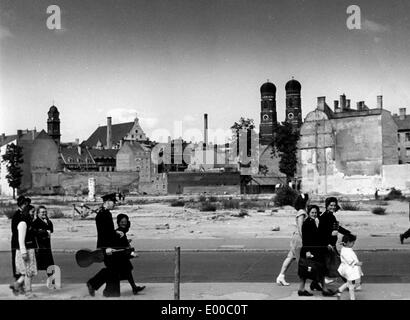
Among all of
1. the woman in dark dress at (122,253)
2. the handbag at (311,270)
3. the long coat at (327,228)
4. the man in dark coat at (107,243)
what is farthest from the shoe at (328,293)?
the man in dark coat at (107,243)

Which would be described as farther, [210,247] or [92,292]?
[210,247]

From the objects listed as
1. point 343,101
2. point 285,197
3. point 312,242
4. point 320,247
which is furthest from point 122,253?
point 343,101

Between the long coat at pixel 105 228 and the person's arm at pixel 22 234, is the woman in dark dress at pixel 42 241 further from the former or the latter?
the long coat at pixel 105 228

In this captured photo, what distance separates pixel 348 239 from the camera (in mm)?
Answer: 9305

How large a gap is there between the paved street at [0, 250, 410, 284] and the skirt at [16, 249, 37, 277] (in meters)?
1.62

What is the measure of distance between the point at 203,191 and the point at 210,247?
2339 inches

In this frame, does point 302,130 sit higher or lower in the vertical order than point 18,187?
higher

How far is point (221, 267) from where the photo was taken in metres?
12.9

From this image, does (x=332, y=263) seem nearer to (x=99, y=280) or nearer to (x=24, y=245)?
(x=99, y=280)

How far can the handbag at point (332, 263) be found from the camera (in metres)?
9.77

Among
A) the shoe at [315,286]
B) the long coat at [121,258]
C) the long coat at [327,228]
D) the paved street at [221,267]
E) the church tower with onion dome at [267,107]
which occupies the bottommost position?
the paved street at [221,267]

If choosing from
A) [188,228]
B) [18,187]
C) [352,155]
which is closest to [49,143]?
[18,187]

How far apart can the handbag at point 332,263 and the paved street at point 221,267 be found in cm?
124

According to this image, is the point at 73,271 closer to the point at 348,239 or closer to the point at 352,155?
the point at 348,239
